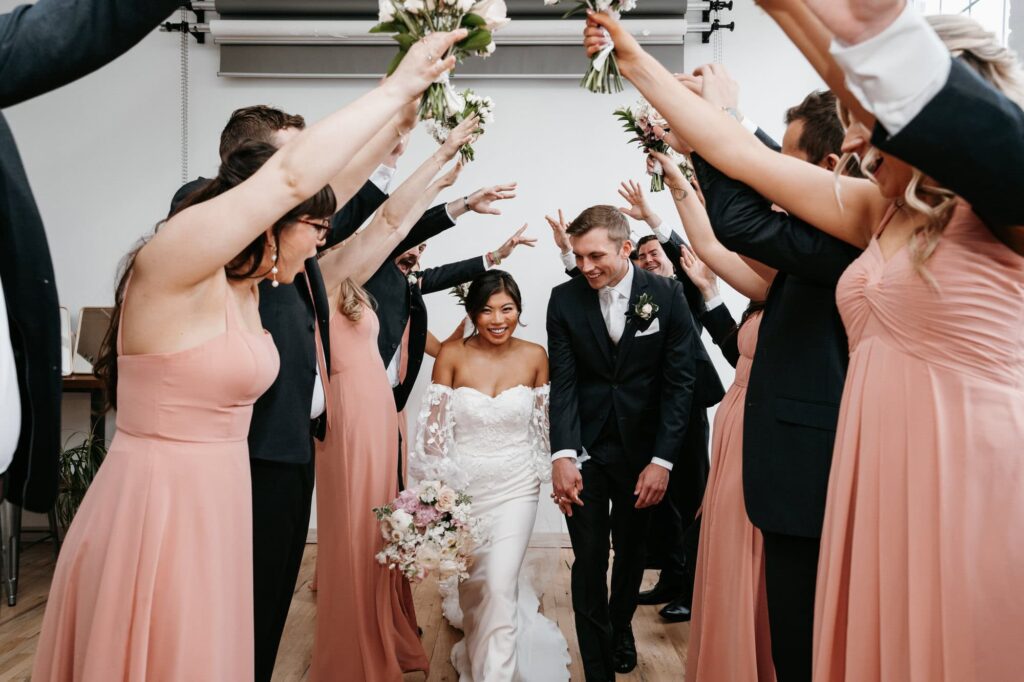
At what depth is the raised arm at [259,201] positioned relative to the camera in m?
1.46

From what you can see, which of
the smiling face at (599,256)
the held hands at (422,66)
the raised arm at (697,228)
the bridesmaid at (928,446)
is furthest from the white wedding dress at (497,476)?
the held hands at (422,66)

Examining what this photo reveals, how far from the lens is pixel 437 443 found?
3545mm

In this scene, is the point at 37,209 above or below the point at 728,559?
above

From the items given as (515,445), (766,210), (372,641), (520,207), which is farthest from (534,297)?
(766,210)

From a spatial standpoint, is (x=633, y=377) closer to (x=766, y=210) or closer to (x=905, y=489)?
(x=766, y=210)

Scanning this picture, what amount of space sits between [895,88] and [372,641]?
2706 mm

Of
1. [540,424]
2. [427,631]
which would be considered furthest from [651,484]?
[427,631]

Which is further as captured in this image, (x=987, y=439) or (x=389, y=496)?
(x=389, y=496)

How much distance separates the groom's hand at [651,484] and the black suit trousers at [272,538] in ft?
4.82

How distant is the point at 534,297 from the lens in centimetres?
543

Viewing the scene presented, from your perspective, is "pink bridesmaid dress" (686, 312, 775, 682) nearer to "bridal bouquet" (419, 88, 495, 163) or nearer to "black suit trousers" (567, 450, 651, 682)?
"black suit trousers" (567, 450, 651, 682)

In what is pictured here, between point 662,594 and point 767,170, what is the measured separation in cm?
324

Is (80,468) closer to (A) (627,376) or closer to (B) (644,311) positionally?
(A) (627,376)

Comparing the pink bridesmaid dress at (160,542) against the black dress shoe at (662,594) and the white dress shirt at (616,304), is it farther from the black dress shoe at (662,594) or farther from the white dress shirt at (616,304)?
the black dress shoe at (662,594)
